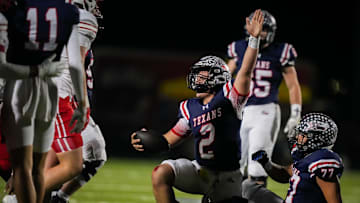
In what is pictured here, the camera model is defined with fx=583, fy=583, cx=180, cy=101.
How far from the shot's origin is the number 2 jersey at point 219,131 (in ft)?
11.5

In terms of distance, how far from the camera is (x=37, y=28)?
305cm

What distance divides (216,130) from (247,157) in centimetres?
185

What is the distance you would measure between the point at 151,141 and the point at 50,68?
0.76 meters

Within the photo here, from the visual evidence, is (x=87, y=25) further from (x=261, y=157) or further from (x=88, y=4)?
(x=261, y=157)

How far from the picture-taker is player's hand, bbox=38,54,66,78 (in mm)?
3059

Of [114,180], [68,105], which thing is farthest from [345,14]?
[68,105]

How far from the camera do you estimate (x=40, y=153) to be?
10.7ft

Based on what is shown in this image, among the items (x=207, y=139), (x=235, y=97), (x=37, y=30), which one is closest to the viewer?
(x=37, y=30)

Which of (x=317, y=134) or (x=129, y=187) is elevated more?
(x=317, y=134)

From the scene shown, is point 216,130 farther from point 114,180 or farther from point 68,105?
point 114,180

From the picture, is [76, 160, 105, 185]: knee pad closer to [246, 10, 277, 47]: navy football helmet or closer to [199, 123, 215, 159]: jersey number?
[199, 123, 215, 159]: jersey number

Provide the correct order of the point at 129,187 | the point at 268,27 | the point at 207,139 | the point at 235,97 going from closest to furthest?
1. the point at 235,97
2. the point at 207,139
3. the point at 268,27
4. the point at 129,187

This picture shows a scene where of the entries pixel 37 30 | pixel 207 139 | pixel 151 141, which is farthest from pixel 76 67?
pixel 207 139

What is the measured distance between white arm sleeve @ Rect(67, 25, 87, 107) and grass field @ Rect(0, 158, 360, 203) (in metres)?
1.77
